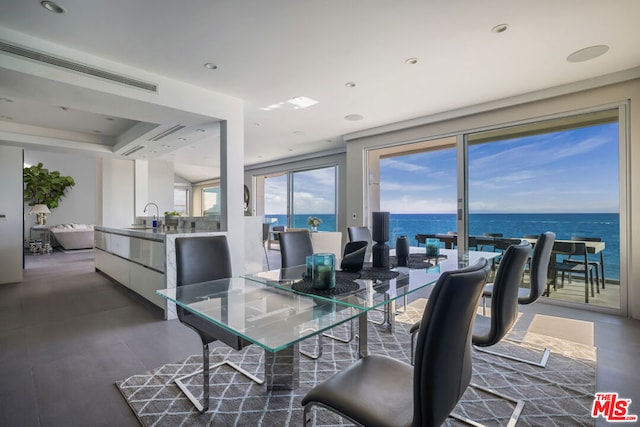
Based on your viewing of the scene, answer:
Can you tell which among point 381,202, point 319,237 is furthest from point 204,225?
point 381,202

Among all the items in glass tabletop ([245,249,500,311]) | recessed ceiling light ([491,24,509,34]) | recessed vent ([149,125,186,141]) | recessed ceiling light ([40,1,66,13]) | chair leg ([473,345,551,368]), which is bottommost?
chair leg ([473,345,551,368])

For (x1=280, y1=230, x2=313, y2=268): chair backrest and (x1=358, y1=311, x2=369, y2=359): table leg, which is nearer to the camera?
(x1=358, y1=311, x2=369, y2=359): table leg

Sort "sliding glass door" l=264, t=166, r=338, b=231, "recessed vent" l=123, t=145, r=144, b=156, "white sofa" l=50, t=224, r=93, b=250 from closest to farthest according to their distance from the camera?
"recessed vent" l=123, t=145, r=144, b=156
"sliding glass door" l=264, t=166, r=338, b=231
"white sofa" l=50, t=224, r=93, b=250

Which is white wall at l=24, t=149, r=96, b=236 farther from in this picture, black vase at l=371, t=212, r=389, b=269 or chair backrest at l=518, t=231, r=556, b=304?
chair backrest at l=518, t=231, r=556, b=304

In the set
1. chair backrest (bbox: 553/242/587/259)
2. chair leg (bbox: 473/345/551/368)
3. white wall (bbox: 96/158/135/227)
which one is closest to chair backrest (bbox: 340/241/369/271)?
chair leg (bbox: 473/345/551/368)

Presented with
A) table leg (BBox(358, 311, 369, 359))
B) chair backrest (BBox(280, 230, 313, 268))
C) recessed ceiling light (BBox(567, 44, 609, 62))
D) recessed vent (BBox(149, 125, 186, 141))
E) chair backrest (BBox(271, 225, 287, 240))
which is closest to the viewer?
table leg (BBox(358, 311, 369, 359))

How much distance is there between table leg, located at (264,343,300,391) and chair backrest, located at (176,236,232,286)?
702 mm

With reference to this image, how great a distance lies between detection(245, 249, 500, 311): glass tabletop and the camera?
147cm

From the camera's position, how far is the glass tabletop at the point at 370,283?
147 cm

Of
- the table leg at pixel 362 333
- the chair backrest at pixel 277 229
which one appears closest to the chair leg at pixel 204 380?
the table leg at pixel 362 333

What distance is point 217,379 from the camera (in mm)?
2053

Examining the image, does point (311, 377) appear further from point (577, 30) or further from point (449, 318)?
Answer: point (577, 30)

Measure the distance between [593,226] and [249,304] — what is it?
415 centimetres

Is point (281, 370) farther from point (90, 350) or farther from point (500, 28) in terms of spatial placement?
point (500, 28)
